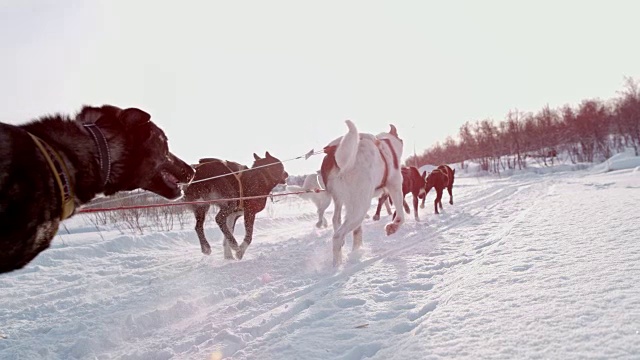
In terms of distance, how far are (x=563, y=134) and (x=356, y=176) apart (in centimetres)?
6109

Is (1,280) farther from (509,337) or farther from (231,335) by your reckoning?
(509,337)

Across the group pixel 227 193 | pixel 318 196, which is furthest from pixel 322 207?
pixel 227 193

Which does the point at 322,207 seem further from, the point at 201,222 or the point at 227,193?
the point at 201,222

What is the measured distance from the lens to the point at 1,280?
5.07 metres

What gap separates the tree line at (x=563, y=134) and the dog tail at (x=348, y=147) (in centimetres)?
5030

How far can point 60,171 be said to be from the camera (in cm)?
204

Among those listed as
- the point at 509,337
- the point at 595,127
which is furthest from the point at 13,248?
the point at 595,127

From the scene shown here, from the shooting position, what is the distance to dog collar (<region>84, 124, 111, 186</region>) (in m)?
2.33

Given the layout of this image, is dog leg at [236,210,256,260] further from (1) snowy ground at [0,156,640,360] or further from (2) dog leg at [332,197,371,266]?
A: (2) dog leg at [332,197,371,266]

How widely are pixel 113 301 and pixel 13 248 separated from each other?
2.32m

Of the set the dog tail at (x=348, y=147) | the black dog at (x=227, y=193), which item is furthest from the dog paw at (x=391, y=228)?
the black dog at (x=227, y=193)

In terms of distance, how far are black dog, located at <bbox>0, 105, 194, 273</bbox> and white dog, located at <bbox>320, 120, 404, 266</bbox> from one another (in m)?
2.14

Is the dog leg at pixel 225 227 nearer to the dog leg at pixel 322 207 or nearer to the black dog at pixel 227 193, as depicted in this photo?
the black dog at pixel 227 193

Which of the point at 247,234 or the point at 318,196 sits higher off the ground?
the point at 318,196
